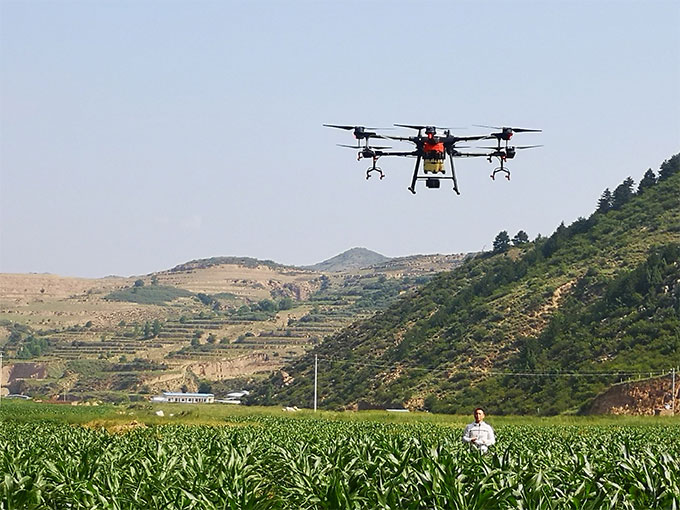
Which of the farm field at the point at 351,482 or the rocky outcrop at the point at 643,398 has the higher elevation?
the farm field at the point at 351,482

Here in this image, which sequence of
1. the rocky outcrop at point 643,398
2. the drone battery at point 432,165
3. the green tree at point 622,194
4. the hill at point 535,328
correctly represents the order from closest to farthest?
the drone battery at point 432,165
the rocky outcrop at point 643,398
the hill at point 535,328
the green tree at point 622,194

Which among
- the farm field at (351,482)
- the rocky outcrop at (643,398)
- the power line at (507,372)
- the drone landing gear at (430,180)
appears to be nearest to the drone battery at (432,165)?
the drone landing gear at (430,180)

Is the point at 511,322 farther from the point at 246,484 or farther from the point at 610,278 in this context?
the point at 246,484

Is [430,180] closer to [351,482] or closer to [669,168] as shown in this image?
[351,482]

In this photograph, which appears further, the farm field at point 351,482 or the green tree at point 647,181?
the green tree at point 647,181

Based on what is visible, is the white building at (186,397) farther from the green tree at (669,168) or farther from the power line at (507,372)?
the green tree at (669,168)

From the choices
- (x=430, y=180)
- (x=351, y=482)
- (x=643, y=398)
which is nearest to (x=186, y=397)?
(x=643, y=398)

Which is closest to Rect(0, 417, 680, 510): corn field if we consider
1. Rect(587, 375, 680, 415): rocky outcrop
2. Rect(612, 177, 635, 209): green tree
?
Rect(587, 375, 680, 415): rocky outcrop

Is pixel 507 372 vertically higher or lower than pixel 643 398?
higher
